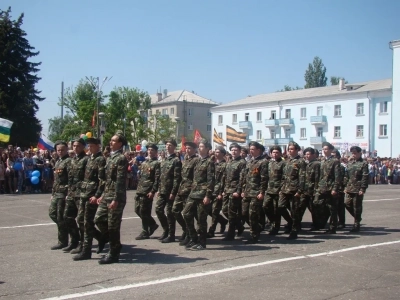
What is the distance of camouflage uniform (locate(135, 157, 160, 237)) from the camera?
33.1 ft

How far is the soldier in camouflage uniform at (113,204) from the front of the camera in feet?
25.0

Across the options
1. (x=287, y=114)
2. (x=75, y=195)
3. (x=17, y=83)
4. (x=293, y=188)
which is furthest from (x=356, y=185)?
(x=287, y=114)

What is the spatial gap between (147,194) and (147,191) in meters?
0.07

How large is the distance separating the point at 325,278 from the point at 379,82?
60.6 m

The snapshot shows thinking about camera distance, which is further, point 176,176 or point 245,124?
point 245,124

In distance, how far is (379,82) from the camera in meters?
62.6

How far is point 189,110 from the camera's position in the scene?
94438 mm

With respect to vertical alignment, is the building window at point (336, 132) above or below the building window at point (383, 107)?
below

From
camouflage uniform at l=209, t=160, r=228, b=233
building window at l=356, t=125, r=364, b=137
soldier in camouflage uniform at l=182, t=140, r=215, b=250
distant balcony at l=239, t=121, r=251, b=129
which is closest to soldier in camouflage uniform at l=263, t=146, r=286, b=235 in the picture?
camouflage uniform at l=209, t=160, r=228, b=233

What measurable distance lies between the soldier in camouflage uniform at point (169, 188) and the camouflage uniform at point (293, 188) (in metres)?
2.32

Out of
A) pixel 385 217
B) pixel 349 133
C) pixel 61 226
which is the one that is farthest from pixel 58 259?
pixel 349 133

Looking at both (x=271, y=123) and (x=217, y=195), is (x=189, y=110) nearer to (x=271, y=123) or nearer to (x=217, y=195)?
(x=271, y=123)

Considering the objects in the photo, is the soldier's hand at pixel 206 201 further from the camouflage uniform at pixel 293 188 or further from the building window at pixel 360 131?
the building window at pixel 360 131

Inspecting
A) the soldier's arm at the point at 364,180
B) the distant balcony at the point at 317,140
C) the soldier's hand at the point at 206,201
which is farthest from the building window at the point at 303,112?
the soldier's hand at the point at 206,201
